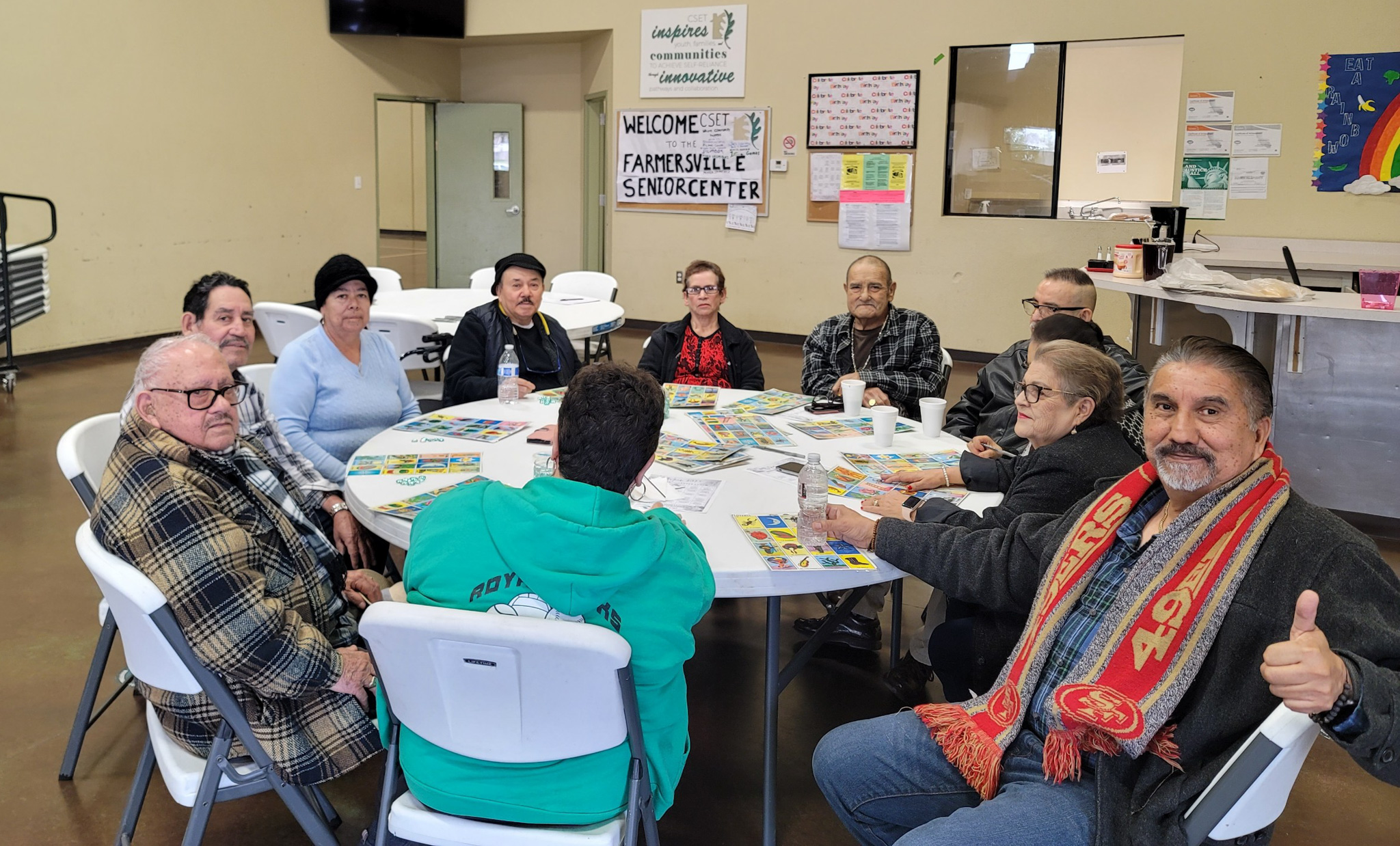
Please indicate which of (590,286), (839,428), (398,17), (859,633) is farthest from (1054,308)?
(398,17)

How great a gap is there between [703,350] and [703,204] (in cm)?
541

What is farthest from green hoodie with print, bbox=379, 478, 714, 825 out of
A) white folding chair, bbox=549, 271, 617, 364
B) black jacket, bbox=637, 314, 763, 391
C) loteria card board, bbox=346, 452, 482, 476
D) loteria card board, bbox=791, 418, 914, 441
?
white folding chair, bbox=549, 271, 617, 364

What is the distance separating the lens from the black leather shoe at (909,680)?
3111 millimetres

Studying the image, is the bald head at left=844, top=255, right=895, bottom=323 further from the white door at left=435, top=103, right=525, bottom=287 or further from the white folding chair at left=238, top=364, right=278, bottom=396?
the white door at left=435, top=103, right=525, bottom=287

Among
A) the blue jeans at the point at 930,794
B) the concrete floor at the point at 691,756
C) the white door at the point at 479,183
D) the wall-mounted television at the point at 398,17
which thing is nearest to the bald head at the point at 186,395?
the concrete floor at the point at 691,756

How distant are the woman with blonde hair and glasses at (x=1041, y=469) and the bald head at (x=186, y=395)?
138 centimetres

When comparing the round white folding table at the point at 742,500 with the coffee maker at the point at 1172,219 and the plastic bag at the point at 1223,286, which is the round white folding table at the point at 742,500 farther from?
the coffee maker at the point at 1172,219

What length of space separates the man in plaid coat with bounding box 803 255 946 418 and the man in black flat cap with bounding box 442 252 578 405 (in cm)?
111

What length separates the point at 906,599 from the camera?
3.95 meters

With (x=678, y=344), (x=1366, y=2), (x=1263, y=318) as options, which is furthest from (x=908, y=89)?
(x=678, y=344)

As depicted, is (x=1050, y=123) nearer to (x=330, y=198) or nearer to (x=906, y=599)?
(x=906, y=599)

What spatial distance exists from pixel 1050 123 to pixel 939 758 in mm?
7279

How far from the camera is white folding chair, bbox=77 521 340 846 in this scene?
1.72 metres

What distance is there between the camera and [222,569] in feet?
6.09
